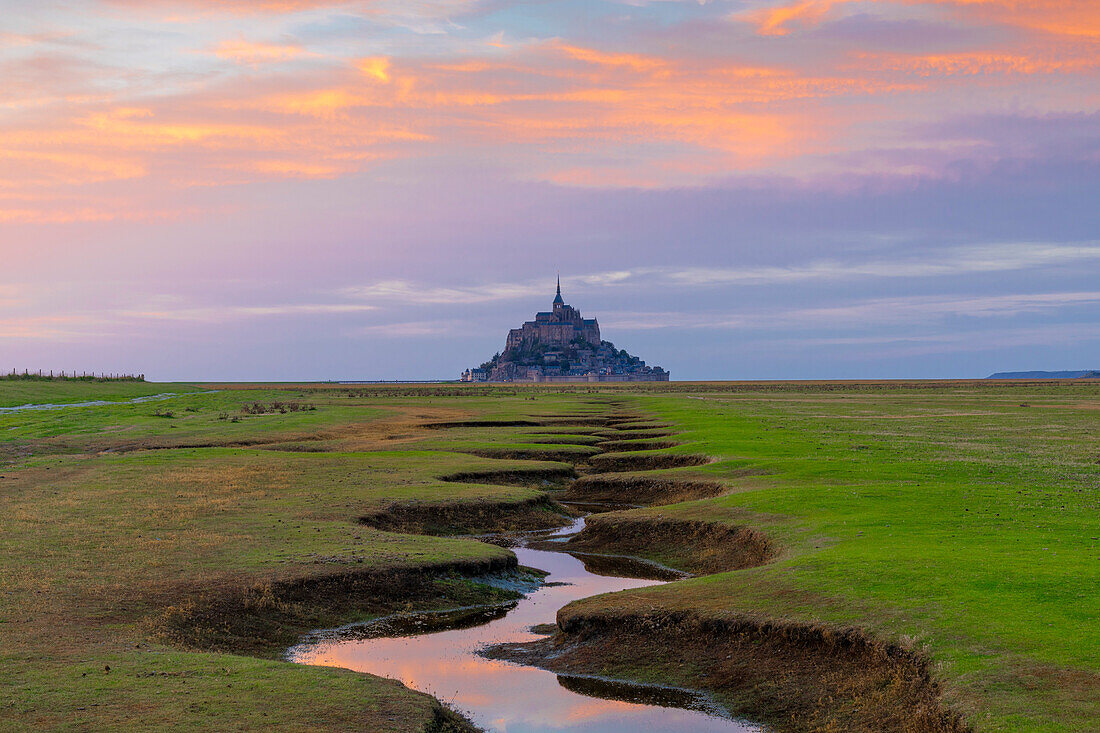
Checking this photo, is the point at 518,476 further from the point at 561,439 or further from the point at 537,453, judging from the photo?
the point at 561,439

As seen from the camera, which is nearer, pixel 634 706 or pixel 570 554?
pixel 634 706

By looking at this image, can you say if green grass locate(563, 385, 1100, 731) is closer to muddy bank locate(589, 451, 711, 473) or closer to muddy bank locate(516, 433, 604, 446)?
muddy bank locate(589, 451, 711, 473)

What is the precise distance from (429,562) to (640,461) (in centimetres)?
2691

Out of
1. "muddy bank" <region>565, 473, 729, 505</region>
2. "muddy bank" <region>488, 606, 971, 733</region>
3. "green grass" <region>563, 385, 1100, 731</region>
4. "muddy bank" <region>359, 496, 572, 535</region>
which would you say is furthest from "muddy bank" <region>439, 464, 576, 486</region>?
"muddy bank" <region>488, 606, 971, 733</region>

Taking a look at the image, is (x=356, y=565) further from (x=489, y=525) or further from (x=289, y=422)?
(x=289, y=422)

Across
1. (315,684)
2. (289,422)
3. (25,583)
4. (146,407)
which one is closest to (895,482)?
(315,684)

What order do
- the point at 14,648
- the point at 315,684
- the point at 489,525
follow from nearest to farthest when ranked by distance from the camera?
the point at 315,684 → the point at 14,648 → the point at 489,525

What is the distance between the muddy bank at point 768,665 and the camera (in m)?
14.1

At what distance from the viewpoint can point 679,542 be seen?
28875 mm

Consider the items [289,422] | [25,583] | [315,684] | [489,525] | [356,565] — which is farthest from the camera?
[289,422]

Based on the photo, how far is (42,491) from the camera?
34.3 m

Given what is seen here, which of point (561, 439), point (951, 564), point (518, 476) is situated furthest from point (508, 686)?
point (561, 439)

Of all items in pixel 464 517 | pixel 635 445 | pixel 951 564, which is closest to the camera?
pixel 951 564

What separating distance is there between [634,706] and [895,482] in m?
21.2
